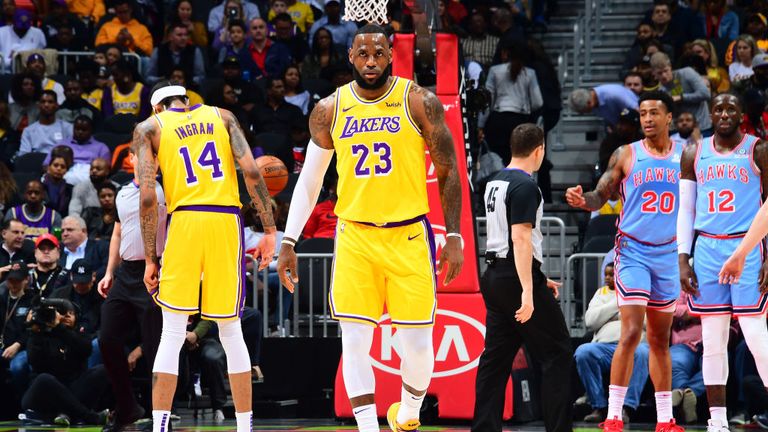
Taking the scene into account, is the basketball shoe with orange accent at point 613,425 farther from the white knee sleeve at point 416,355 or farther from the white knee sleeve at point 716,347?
the white knee sleeve at point 416,355

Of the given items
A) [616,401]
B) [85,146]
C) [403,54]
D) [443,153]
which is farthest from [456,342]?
[85,146]

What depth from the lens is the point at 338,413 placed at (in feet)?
34.5

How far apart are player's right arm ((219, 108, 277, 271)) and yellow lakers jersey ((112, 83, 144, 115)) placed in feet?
27.2

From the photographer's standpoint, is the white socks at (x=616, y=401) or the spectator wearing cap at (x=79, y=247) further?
the spectator wearing cap at (x=79, y=247)

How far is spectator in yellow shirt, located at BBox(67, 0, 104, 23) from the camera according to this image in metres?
19.2

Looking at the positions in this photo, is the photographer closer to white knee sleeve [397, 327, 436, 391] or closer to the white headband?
the white headband

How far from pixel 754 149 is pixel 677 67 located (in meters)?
7.51

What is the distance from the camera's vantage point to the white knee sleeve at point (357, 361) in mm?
7062

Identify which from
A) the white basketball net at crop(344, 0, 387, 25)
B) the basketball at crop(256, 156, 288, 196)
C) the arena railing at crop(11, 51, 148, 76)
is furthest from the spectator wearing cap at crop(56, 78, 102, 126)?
the white basketball net at crop(344, 0, 387, 25)

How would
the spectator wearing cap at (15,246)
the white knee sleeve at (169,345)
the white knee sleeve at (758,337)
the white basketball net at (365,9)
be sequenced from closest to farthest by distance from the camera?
the white knee sleeve at (169,345) → the white knee sleeve at (758,337) → the white basketball net at (365,9) → the spectator wearing cap at (15,246)

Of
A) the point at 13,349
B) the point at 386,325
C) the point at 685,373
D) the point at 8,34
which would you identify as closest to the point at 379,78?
the point at 386,325

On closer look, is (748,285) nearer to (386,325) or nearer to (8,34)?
(386,325)

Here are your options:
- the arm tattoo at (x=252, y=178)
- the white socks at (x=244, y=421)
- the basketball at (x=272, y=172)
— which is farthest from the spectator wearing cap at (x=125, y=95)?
the white socks at (x=244, y=421)

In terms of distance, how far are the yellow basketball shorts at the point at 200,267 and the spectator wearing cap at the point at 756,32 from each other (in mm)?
9980
